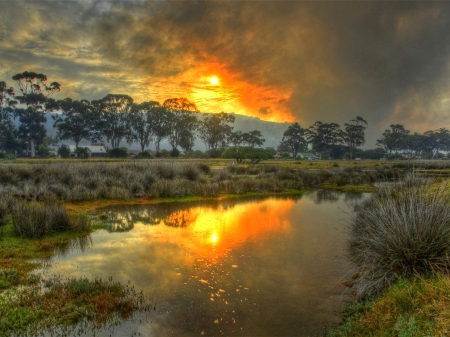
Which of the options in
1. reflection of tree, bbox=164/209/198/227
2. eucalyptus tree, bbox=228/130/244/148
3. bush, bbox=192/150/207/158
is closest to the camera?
reflection of tree, bbox=164/209/198/227

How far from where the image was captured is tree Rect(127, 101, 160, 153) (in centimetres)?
8288

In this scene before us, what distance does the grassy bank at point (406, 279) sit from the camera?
4328 millimetres

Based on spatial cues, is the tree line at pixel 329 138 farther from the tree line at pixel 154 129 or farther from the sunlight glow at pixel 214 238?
the sunlight glow at pixel 214 238

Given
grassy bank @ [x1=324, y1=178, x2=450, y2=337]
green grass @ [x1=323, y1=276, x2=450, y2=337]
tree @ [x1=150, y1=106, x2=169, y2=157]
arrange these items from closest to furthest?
green grass @ [x1=323, y1=276, x2=450, y2=337]
grassy bank @ [x1=324, y1=178, x2=450, y2=337]
tree @ [x1=150, y1=106, x2=169, y2=157]

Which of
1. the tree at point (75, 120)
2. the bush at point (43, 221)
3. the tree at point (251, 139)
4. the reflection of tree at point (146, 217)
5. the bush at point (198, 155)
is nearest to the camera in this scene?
the bush at point (43, 221)

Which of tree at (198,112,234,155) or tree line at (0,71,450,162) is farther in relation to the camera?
tree at (198,112,234,155)

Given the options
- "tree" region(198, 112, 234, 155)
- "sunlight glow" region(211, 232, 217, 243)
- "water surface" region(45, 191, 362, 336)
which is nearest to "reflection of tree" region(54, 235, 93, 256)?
"water surface" region(45, 191, 362, 336)

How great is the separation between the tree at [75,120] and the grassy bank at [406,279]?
7657 centimetres

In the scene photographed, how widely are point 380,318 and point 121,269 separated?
638 cm

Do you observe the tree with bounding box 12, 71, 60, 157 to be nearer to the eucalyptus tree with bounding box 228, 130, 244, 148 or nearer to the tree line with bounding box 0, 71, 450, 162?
the tree line with bounding box 0, 71, 450, 162

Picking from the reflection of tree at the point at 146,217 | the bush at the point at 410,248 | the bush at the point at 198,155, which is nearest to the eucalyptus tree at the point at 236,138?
the bush at the point at 198,155

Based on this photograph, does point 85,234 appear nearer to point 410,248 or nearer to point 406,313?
point 410,248

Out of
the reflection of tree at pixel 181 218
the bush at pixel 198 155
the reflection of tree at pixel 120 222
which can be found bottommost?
the reflection of tree at pixel 120 222

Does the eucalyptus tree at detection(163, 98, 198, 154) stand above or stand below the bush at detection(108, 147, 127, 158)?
above
